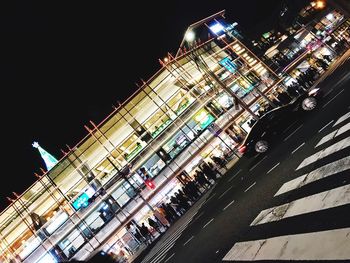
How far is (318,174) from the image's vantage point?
615cm

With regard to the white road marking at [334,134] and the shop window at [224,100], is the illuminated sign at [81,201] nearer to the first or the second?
the shop window at [224,100]

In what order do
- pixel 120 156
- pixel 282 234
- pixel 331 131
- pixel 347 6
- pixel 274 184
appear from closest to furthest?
pixel 282 234 < pixel 274 184 < pixel 331 131 < pixel 120 156 < pixel 347 6

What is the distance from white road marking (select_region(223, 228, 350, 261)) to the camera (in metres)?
3.49

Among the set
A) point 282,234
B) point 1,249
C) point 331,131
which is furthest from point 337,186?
point 1,249

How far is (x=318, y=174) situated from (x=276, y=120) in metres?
6.69

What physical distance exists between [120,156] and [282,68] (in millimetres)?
20008

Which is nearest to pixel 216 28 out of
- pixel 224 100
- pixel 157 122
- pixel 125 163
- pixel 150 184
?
pixel 224 100

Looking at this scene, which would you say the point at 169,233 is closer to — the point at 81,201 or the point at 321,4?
the point at 81,201

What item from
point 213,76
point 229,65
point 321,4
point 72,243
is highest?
point 321,4

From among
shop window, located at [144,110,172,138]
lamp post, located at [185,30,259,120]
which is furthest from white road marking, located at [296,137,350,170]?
shop window, located at [144,110,172,138]

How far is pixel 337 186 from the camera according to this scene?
502cm

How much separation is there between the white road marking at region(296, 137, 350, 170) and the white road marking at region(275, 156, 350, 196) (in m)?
0.70

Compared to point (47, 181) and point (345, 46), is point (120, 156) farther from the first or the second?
point (345, 46)

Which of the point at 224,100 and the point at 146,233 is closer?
the point at 146,233
